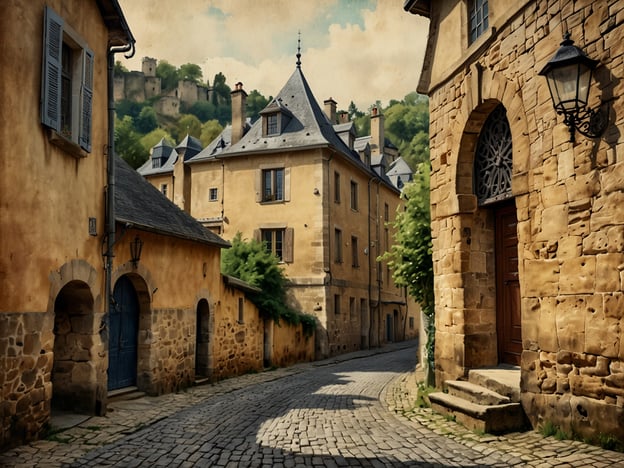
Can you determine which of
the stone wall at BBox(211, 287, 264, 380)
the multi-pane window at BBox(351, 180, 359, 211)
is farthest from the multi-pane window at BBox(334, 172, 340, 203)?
the stone wall at BBox(211, 287, 264, 380)

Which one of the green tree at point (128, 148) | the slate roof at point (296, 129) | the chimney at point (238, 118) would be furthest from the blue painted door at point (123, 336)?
the green tree at point (128, 148)

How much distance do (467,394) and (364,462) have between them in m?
2.46

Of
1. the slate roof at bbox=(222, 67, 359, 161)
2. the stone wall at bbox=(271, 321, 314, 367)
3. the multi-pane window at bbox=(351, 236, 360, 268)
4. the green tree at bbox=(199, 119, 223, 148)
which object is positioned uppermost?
the green tree at bbox=(199, 119, 223, 148)

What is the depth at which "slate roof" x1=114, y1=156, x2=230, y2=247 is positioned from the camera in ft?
33.7

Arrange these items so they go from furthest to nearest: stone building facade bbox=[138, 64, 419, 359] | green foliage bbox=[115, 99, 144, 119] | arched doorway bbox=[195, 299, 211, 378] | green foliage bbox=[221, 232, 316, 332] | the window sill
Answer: green foliage bbox=[115, 99, 144, 119], stone building facade bbox=[138, 64, 419, 359], green foliage bbox=[221, 232, 316, 332], arched doorway bbox=[195, 299, 211, 378], the window sill

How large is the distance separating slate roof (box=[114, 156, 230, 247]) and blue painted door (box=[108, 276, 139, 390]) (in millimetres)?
1219

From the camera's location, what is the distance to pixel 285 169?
2280 centimetres

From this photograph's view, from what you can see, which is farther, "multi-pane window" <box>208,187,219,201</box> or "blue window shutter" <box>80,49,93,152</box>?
"multi-pane window" <box>208,187,219,201</box>

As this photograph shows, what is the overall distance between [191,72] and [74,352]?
99.2 meters

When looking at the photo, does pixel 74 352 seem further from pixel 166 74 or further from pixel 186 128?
pixel 166 74

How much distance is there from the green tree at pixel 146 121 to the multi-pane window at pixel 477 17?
74048mm

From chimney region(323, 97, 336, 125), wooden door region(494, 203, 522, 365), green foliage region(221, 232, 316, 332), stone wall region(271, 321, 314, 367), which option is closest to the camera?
wooden door region(494, 203, 522, 365)

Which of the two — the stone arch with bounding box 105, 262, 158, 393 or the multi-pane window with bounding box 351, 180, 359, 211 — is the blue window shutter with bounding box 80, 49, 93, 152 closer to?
the stone arch with bounding box 105, 262, 158, 393

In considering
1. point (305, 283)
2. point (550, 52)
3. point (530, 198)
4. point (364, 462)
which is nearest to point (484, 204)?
point (530, 198)
